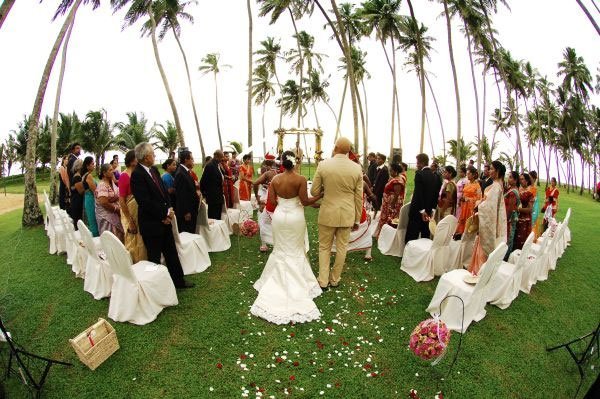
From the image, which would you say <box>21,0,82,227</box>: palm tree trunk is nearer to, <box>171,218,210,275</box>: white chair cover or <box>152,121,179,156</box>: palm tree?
<box>171,218,210,275</box>: white chair cover

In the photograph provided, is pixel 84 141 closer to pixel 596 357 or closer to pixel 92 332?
pixel 92 332

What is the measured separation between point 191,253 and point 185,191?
1.16m

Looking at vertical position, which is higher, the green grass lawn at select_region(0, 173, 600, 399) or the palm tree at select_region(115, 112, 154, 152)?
the palm tree at select_region(115, 112, 154, 152)

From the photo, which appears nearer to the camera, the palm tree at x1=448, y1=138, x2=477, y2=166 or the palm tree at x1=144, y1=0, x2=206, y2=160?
the palm tree at x1=144, y1=0, x2=206, y2=160

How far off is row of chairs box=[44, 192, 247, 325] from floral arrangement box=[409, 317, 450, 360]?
3.21 metres

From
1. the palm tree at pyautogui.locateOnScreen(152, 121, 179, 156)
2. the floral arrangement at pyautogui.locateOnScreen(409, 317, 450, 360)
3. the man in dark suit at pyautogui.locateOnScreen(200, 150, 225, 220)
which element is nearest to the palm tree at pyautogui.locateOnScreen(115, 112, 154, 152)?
the palm tree at pyautogui.locateOnScreen(152, 121, 179, 156)

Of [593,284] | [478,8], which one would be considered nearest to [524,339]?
[593,284]

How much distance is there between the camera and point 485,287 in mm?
4691

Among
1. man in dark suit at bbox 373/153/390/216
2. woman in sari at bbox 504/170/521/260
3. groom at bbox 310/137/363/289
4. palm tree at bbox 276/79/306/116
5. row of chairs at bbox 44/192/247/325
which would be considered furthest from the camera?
palm tree at bbox 276/79/306/116

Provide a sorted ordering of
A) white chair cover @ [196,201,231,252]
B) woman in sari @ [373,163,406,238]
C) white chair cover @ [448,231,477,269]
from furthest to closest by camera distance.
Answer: white chair cover @ [196,201,231,252] < woman in sari @ [373,163,406,238] < white chair cover @ [448,231,477,269]

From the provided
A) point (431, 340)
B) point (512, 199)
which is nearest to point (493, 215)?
point (512, 199)

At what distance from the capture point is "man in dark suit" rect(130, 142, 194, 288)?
4914 millimetres

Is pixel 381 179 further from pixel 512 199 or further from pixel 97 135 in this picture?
pixel 97 135

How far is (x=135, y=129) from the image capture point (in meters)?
34.4
